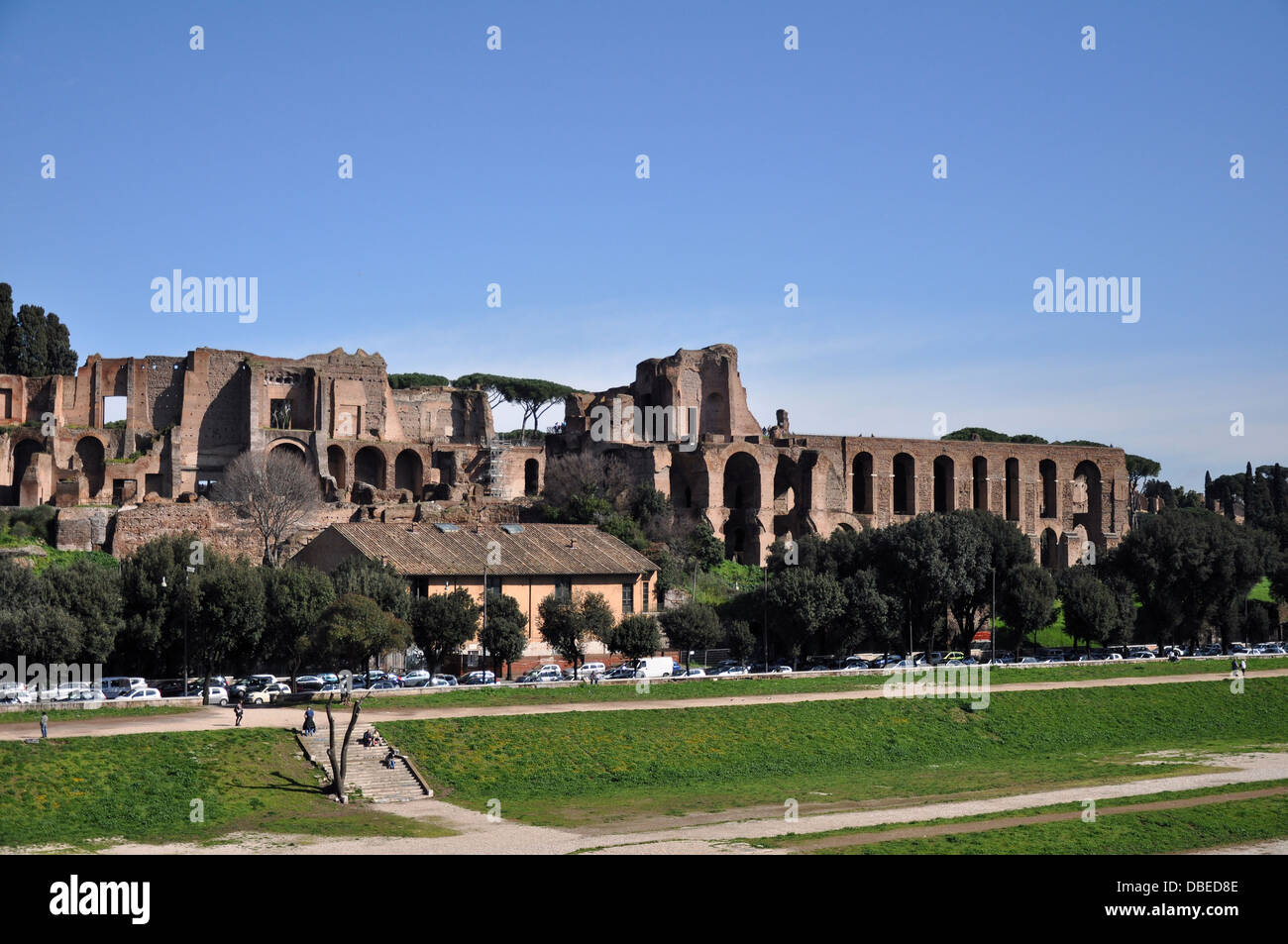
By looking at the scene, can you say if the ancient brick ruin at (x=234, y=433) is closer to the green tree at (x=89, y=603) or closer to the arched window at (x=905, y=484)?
the green tree at (x=89, y=603)

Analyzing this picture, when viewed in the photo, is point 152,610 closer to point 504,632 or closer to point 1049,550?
point 504,632

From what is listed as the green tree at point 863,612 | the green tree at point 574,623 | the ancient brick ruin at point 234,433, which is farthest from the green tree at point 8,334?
the green tree at point 863,612

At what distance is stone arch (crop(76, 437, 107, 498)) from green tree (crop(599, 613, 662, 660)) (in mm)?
28685

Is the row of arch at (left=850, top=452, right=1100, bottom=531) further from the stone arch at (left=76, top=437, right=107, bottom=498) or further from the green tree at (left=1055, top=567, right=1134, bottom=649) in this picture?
the stone arch at (left=76, top=437, right=107, bottom=498)

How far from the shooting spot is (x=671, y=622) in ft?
155

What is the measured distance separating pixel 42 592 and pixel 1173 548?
41.8m

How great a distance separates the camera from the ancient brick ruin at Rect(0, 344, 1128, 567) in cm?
5988

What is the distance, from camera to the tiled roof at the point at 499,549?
4684 cm

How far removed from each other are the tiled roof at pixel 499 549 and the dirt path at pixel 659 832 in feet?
62.3

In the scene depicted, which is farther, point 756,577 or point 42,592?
point 756,577

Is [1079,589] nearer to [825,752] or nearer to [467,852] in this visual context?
[825,752]

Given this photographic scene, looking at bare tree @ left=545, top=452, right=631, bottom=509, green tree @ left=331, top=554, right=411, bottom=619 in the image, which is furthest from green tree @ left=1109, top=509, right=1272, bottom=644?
green tree @ left=331, top=554, right=411, bottom=619

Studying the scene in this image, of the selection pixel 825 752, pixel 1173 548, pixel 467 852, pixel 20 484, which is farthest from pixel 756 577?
pixel 467 852

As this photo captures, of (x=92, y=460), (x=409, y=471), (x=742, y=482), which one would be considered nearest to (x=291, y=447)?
(x=409, y=471)
